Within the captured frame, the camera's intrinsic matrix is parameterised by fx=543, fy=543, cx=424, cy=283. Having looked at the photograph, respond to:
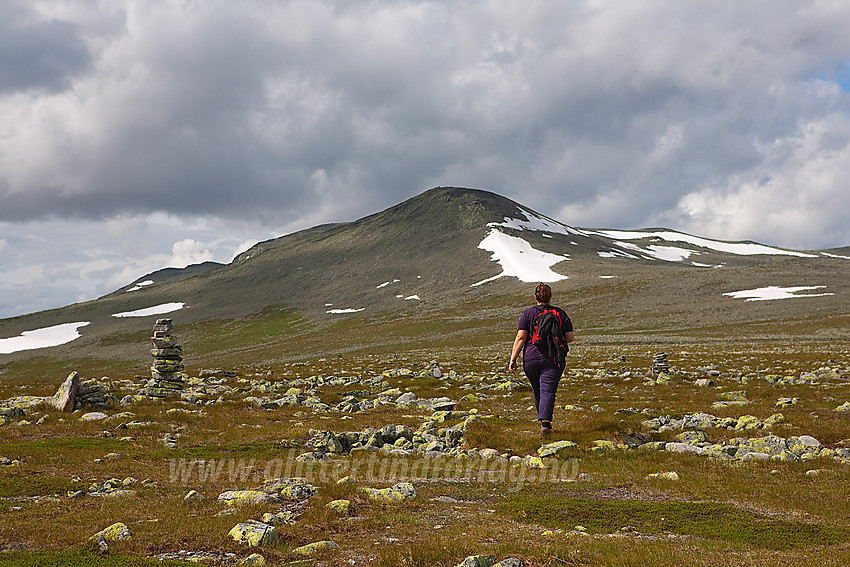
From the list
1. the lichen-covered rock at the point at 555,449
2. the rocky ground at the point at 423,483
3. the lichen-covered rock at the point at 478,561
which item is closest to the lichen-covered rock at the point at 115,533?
the rocky ground at the point at 423,483

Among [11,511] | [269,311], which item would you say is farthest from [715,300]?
[269,311]

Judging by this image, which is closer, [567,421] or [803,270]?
[567,421]

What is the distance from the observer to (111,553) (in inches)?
286

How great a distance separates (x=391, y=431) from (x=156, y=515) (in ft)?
28.7

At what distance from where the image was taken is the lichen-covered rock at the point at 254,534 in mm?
7738

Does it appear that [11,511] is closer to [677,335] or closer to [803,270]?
[677,335]

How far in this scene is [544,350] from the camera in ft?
53.4

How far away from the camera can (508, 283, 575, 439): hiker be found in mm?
16125

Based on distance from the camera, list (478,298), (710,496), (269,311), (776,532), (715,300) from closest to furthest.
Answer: (776,532), (710,496), (715,300), (478,298), (269,311)

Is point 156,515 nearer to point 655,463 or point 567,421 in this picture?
point 655,463

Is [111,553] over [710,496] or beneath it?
over

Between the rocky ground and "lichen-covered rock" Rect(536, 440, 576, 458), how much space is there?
6cm

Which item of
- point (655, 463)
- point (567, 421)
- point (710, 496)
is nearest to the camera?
point (710, 496)

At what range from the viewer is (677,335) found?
8806 centimetres
